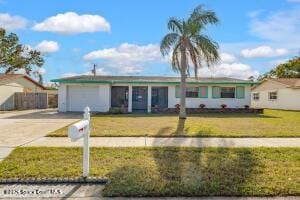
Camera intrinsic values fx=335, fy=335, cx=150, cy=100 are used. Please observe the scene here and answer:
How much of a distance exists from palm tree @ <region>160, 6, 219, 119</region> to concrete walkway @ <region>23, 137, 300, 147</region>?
8.11 metres

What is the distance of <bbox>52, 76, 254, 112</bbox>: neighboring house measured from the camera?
25703mm

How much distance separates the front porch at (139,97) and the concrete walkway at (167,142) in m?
16.4

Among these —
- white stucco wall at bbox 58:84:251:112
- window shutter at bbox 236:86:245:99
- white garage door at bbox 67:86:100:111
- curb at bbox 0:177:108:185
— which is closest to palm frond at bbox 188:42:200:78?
white stucco wall at bbox 58:84:251:112

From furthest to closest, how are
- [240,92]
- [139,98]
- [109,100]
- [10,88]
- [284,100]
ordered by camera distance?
[284,100] < [10,88] < [139,98] < [240,92] < [109,100]

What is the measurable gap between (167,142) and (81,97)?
17.1 meters

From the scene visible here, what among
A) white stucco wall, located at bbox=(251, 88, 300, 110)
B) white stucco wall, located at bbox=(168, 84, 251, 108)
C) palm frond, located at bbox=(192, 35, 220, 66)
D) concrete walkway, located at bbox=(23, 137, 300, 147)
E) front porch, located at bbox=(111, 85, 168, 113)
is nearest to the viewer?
concrete walkway, located at bbox=(23, 137, 300, 147)

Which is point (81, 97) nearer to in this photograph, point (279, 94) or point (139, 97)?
point (139, 97)

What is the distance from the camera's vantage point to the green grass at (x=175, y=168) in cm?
563

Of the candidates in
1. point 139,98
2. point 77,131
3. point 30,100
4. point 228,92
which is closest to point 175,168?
point 77,131

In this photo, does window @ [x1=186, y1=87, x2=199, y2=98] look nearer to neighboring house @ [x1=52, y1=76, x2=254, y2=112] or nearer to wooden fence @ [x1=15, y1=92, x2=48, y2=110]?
neighboring house @ [x1=52, y1=76, x2=254, y2=112]

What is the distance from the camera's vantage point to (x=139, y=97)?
28.0 m

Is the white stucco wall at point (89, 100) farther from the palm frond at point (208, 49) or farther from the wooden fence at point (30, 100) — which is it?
the palm frond at point (208, 49)

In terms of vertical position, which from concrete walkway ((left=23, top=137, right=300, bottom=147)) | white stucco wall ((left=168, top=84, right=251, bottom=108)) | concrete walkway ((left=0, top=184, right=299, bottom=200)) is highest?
white stucco wall ((left=168, top=84, right=251, bottom=108))

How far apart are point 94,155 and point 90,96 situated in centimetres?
1846
